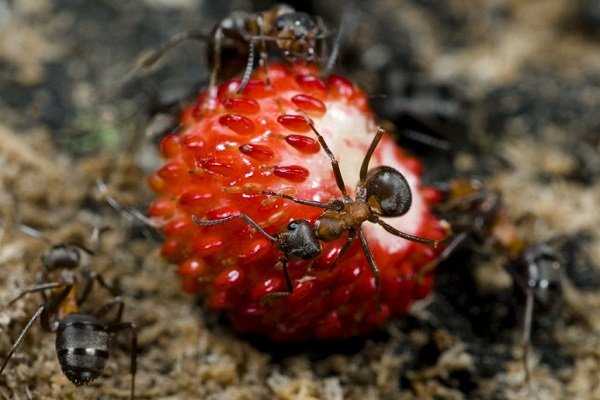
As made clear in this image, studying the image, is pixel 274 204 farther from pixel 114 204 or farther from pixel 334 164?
pixel 114 204

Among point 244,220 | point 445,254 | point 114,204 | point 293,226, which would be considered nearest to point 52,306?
point 114,204

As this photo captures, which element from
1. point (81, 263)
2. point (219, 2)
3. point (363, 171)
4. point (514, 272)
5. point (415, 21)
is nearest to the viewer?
point (363, 171)

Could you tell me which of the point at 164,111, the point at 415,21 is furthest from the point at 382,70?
the point at 164,111

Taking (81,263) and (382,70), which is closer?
(81,263)

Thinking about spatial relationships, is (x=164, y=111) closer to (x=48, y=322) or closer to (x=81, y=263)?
(x=81, y=263)

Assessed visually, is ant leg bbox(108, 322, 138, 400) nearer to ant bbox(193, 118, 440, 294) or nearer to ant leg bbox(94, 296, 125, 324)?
ant leg bbox(94, 296, 125, 324)

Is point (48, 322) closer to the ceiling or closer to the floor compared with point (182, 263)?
closer to the floor

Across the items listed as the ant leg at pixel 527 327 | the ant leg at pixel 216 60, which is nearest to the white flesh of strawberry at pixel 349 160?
the ant leg at pixel 216 60
